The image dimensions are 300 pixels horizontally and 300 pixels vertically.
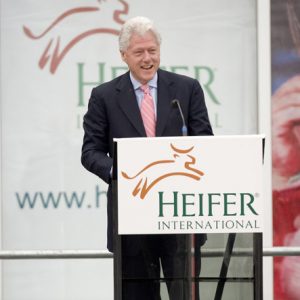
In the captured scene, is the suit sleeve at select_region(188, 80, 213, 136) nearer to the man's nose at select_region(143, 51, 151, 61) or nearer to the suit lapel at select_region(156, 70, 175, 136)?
the suit lapel at select_region(156, 70, 175, 136)

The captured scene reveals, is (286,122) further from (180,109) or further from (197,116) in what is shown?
(180,109)

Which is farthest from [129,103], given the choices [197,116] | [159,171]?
[159,171]

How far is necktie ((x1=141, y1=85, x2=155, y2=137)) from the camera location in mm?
5512

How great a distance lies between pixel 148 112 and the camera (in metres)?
5.54

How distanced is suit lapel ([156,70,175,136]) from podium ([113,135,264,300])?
A: 497 mm

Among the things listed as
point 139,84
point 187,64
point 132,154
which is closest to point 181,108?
point 139,84

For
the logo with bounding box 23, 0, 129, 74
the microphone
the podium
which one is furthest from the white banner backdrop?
the podium

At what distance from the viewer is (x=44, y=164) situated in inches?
320

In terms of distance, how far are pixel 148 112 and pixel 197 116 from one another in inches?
9.1

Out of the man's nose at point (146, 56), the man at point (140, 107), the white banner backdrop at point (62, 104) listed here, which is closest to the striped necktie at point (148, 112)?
the man at point (140, 107)

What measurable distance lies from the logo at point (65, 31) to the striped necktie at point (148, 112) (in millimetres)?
2629

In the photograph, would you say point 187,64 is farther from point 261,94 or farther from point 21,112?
point 21,112

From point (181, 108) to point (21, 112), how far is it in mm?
2832

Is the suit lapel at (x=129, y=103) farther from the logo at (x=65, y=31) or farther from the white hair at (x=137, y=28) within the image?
the logo at (x=65, y=31)
